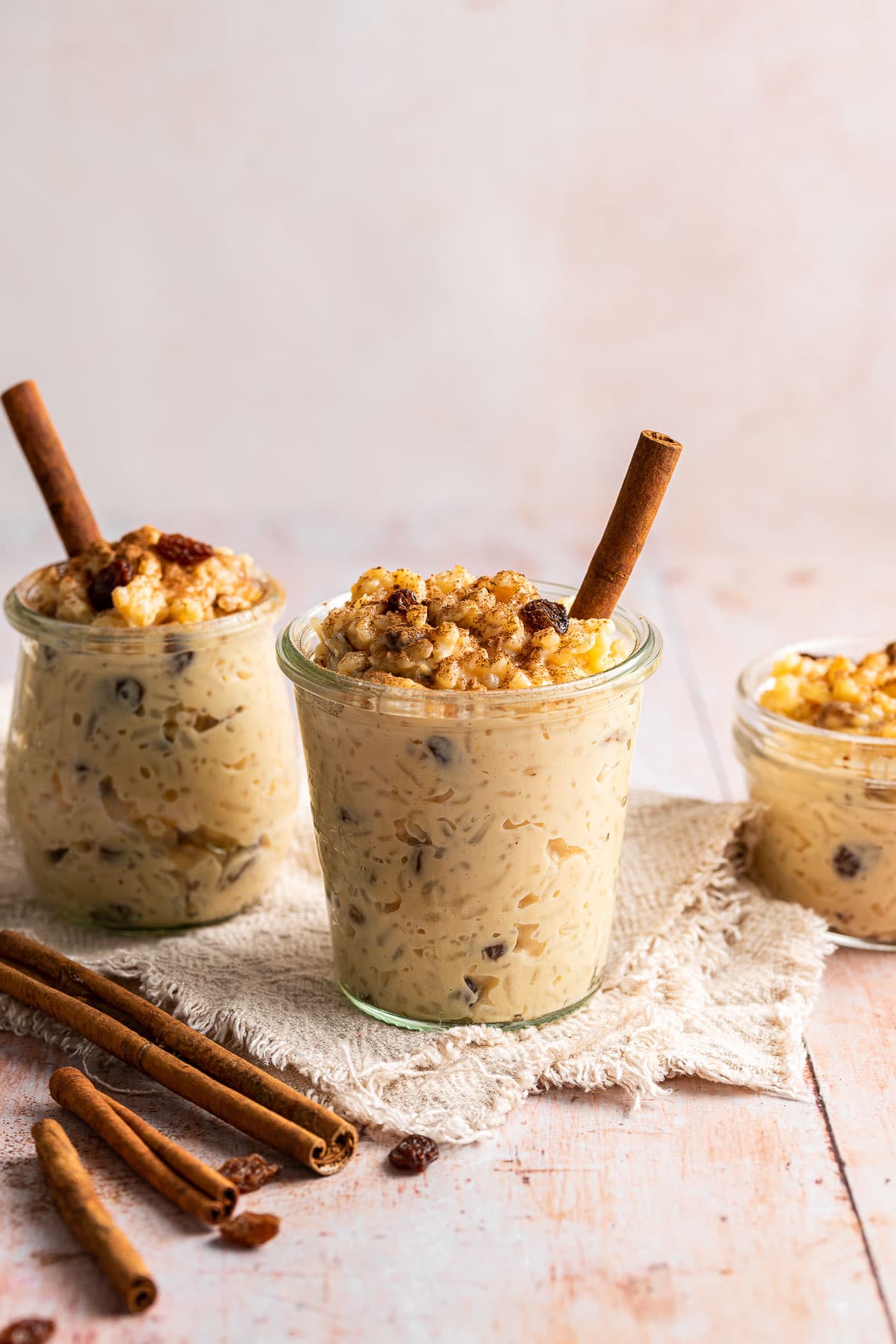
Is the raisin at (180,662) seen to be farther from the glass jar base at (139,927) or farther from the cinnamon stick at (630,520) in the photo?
the cinnamon stick at (630,520)

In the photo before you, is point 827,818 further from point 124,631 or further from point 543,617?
point 124,631

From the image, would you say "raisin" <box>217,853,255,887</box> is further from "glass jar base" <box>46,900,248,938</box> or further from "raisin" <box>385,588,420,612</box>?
"raisin" <box>385,588,420,612</box>

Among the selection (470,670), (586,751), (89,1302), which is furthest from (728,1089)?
(89,1302)

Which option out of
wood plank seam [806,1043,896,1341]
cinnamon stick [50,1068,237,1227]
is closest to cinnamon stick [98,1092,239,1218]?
cinnamon stick [50,1068,237,1227]

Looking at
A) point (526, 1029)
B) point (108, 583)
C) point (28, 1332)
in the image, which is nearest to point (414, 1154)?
point (526, 1029)

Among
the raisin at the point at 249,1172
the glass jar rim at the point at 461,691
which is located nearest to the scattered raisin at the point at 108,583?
the glass jar rim at the point at 461,691
